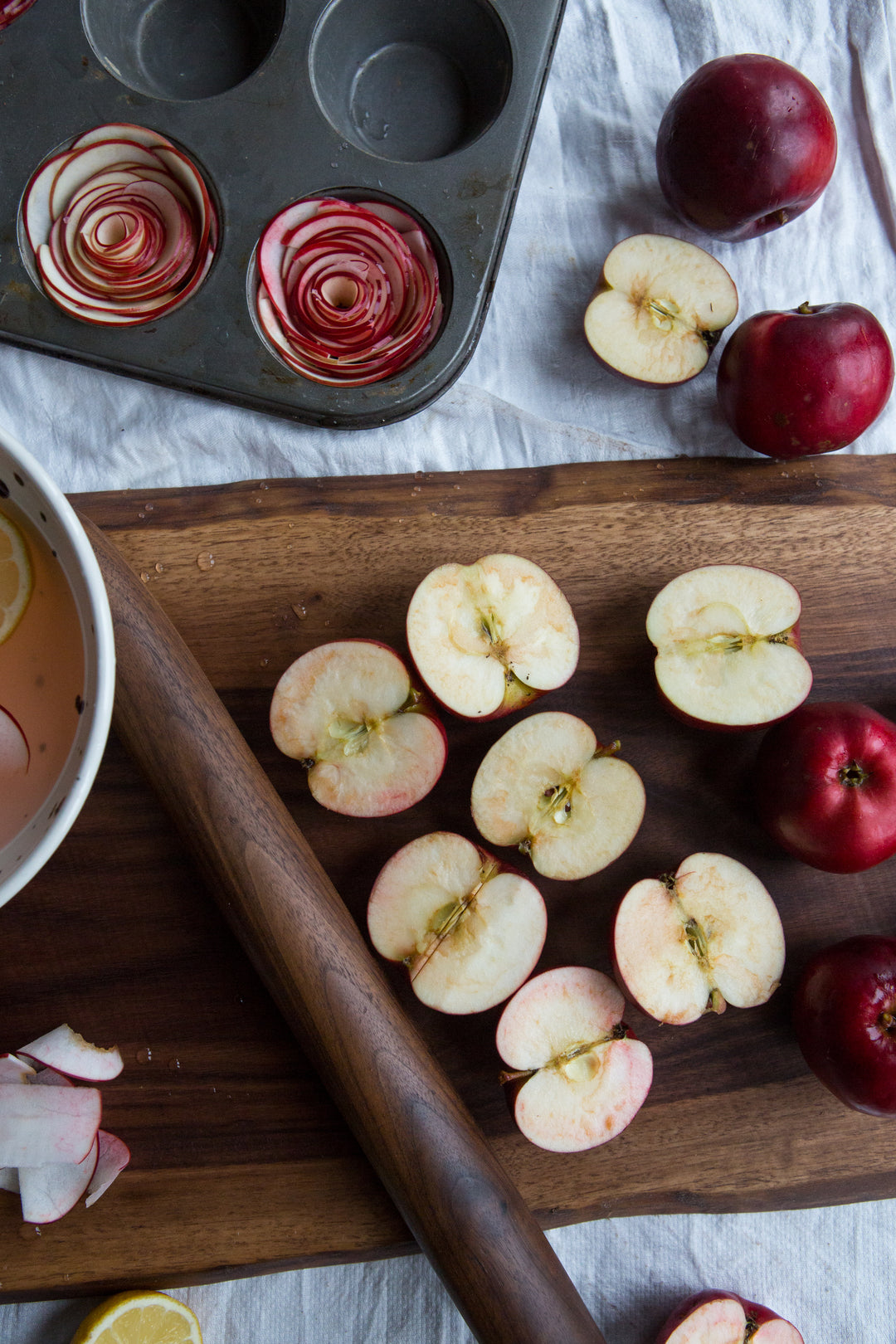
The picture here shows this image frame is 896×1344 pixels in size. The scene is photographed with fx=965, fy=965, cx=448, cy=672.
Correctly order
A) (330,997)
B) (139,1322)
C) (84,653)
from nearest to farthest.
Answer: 1. (84,653)
2. (330,997)
3. (139,1322)

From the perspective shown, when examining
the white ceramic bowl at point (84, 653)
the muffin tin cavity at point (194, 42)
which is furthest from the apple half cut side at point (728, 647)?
the muffin tin cavity at point (194, 42)

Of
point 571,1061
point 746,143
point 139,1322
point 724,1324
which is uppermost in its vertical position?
point 746,143

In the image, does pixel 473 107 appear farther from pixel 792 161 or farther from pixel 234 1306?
pixel 234 1306

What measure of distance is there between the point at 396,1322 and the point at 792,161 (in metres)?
1.38

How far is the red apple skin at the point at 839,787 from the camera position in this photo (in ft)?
3.22

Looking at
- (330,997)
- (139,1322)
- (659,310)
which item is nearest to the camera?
(330,997)

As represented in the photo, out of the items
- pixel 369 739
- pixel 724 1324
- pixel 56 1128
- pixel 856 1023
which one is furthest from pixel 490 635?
pixel 724 1324

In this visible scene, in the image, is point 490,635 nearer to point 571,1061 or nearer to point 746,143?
point 571,1061

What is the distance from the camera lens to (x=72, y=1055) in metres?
1.00

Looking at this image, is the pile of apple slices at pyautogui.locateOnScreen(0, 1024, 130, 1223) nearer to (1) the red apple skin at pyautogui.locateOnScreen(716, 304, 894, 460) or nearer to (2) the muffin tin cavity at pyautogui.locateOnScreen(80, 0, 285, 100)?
(1) the red apple skin at pyautogui.locateOnScreen(716, 304, 894, 460)

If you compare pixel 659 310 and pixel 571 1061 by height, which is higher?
Answer: pixel 659 310

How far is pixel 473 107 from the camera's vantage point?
1.18 m

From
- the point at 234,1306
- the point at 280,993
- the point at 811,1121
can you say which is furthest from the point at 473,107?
the point at 234,1306

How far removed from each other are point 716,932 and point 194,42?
1212 mm
